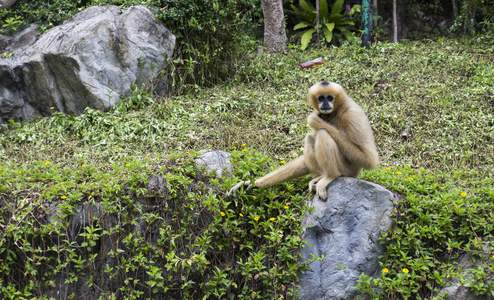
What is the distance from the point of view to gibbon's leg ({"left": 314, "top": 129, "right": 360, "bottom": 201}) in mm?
4609

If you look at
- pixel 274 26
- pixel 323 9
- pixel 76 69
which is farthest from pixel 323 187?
pixel 323 9

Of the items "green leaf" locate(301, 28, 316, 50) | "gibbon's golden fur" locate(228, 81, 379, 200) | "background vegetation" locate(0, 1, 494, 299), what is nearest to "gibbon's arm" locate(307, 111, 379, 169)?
"gibbon's golden fur" locate(228, 81, 379, 200)

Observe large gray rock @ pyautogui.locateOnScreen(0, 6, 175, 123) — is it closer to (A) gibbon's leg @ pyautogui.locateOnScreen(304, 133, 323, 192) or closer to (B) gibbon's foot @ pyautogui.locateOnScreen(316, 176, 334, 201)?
(A) gibbon's leg @ pyautogui.locateOnScreen(304, 133, 323, 192)

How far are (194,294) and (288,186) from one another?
5.28 feet

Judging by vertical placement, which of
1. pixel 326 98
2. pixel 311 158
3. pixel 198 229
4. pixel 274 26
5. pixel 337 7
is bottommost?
pixel 198 229

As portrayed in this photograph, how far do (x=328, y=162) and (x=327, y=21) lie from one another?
9.10m

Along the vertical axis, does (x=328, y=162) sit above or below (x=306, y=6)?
below

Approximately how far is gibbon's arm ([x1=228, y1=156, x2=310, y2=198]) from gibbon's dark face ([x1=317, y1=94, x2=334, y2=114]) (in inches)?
23.6

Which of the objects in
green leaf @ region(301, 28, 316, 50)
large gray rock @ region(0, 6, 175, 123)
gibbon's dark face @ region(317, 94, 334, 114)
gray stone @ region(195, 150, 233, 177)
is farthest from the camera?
green leaf @ region(301, 28, 316, 50)

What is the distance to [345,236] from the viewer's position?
479 cm

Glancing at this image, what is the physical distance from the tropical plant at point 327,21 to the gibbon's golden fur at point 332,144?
7.87 metres

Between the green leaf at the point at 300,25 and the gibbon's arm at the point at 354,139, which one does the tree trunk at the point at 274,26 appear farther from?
the gibbon's arm at the point at 354,139

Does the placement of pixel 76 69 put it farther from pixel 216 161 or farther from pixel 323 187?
pixel 323 187

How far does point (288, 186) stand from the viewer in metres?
5.19
